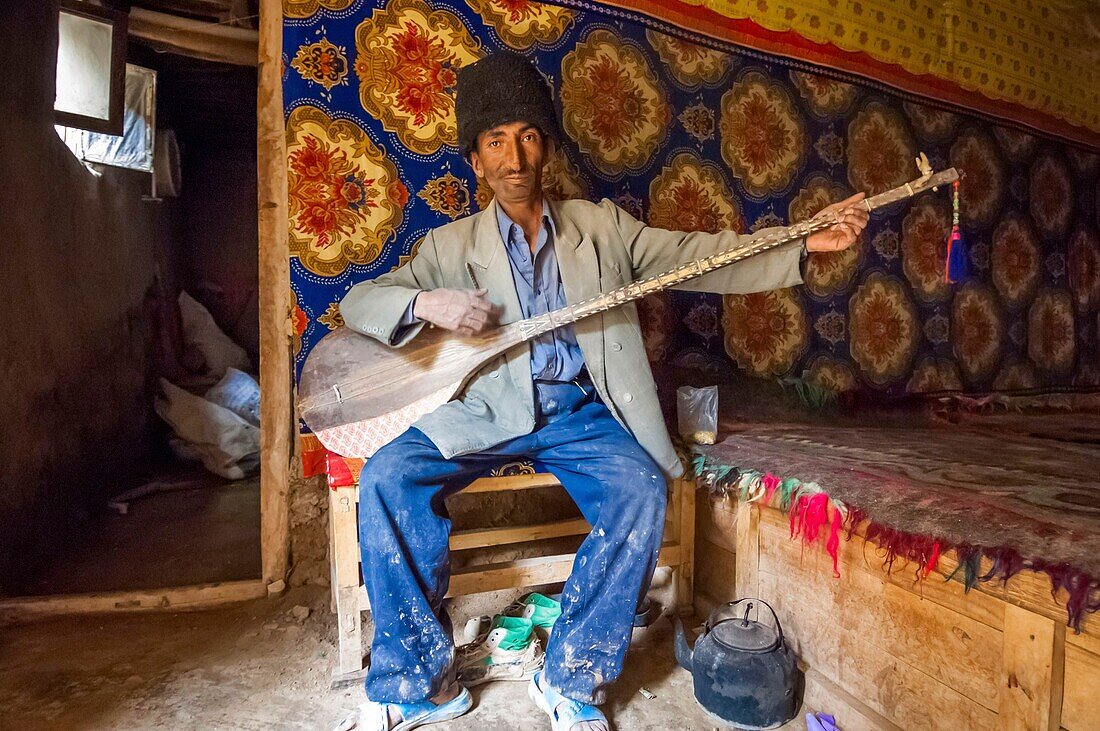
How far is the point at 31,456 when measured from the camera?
91.0 inches

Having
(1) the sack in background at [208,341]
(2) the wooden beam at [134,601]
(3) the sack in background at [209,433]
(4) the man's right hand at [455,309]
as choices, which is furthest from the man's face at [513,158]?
(1) the sack in background at [208,341]

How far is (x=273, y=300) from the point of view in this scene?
6.86 ft

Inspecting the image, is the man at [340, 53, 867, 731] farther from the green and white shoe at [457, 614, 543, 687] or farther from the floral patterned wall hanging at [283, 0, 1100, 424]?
the floral patterned wall hanging at [283, 0, 1100, 424]

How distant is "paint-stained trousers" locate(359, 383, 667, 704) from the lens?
1423mm

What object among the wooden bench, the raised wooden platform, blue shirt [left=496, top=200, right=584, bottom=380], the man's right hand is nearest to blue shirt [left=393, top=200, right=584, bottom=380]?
blue shirt [left=496, top=200, right=584, bottom=380]

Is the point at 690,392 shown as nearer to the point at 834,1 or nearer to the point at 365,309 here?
the point at 365,309

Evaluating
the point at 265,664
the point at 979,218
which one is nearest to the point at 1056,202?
the point at 979,218

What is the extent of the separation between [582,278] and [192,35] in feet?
5.50

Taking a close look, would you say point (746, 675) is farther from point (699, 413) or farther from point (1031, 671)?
point (699, 413)

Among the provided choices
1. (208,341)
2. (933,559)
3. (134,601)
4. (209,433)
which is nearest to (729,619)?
(933,559)

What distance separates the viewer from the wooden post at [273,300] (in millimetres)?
1992

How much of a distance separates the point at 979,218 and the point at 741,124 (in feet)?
4.85

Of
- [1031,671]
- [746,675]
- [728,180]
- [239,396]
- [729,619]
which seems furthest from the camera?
[239,396]

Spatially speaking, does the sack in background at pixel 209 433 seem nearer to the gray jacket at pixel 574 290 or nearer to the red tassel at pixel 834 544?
the gray jacket at pixel 574 290
